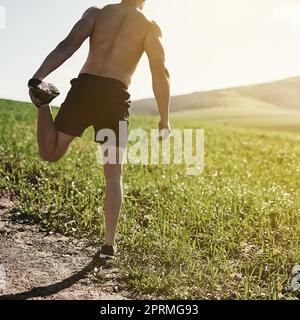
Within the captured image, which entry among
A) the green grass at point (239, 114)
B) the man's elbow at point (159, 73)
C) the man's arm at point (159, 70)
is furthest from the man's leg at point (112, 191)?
the green grass at point (239, 114)

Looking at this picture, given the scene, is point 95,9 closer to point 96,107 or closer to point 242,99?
point 96,107

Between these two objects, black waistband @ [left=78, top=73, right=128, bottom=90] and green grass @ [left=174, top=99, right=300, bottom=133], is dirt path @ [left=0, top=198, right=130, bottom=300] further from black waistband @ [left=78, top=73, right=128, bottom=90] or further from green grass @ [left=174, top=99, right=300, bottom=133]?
green grass @ [left=174, top=99, right=300, bottom=133]

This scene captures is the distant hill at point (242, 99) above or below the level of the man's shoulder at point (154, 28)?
above

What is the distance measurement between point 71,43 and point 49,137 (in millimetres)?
897

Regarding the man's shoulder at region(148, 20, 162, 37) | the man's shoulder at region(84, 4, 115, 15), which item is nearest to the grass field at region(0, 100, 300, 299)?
the man's shoulder at region(148, 20, 162, 37)

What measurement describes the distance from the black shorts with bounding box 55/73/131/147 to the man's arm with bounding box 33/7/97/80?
253 mm

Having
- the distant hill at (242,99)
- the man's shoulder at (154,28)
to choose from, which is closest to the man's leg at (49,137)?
the man's shoulder at (154,28)

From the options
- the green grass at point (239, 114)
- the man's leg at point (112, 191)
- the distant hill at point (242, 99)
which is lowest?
the man's leg at point (112, 191)

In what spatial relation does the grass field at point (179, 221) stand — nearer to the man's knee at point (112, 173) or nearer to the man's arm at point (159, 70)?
the man's knee at point (112, 173)

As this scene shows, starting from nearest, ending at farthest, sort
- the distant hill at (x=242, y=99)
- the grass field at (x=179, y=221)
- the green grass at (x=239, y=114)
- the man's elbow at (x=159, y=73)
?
the grass field at (x=179, y=221), the man's elbow at (x=159, y=73), the green grass at (x=239, y=114), the distant hill at (x=242, y=99)

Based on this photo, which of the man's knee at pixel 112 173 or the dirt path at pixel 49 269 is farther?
the man's knee at pixel 112 173

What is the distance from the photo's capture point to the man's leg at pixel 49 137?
5.24 meters

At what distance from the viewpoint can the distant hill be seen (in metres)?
104

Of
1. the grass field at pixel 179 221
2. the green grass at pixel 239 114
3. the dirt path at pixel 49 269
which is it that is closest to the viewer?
the dirt path at pixel 49 269
